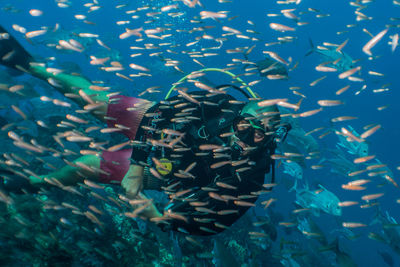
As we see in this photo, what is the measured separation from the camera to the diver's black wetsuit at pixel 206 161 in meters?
3.12

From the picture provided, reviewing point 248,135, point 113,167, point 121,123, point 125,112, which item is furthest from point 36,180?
point 248,135

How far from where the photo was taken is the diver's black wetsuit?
312 centimetres

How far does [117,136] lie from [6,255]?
13.9 feet

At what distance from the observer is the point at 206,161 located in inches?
138

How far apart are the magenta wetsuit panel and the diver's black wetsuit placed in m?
0.33

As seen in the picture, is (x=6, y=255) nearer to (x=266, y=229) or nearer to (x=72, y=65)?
(x=266, y=229)

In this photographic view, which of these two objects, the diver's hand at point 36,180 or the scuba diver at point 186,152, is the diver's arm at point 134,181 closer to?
the scuba diver at point 186,152

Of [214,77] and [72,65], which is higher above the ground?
[72,65]

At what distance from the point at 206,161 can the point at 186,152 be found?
0.35m

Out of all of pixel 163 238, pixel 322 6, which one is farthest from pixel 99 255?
pixel 322 6

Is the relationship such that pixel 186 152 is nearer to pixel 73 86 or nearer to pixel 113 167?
pixel 113 167

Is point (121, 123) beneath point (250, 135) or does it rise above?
beneath

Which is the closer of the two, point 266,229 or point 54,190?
point 54,190

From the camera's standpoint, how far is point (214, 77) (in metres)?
35.4
